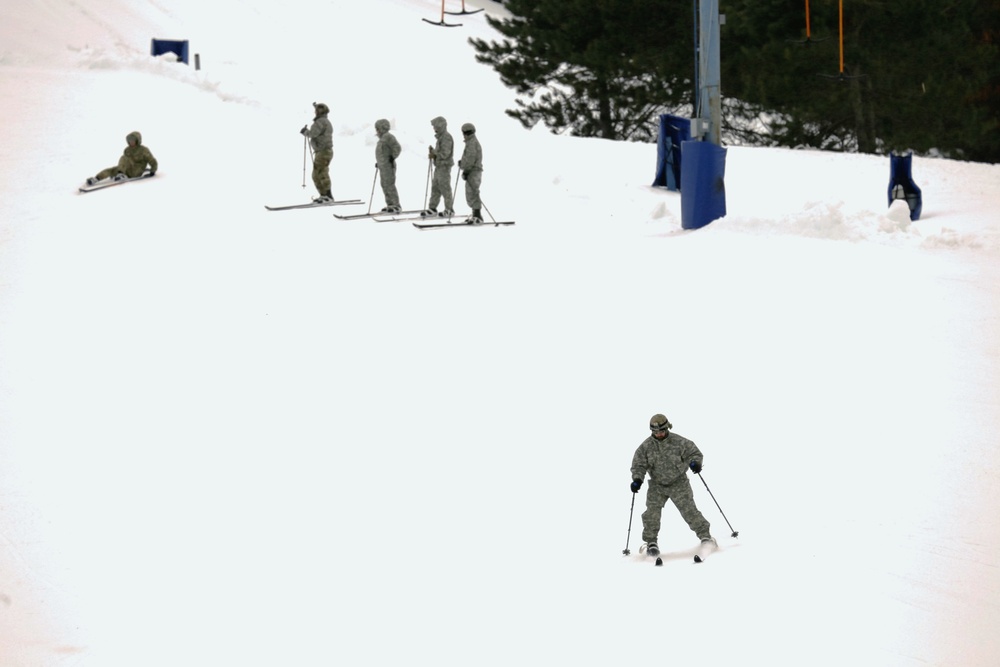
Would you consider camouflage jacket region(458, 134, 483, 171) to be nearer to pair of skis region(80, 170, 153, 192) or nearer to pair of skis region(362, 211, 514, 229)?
pair of skis region(362, 211, 514, 229)

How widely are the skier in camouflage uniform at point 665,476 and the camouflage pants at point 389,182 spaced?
1130cm

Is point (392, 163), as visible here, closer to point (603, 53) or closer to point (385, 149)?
point (385, 149)

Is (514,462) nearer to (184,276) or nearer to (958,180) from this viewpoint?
(184,276)

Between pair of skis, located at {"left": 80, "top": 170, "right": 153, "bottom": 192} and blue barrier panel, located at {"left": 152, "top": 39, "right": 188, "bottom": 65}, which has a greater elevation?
blue barrier panel, located at {"left": 152, "top": 39, "right": 188, "bottom": 65}

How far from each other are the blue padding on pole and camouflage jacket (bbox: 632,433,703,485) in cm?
1006

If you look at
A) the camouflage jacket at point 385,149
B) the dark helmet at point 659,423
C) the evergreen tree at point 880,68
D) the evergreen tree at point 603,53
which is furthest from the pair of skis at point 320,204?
the dark helmet at point 659,423

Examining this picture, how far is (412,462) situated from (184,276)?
6.66 meters

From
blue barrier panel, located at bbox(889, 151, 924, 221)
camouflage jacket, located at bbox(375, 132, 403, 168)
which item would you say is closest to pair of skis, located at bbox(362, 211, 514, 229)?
camouflage jacket, located at bbox(375, 132, 403, 168)

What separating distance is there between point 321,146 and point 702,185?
5885mm

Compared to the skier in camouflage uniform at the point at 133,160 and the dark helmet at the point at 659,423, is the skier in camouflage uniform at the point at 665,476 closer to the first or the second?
the dark helmet at the point at 659,423

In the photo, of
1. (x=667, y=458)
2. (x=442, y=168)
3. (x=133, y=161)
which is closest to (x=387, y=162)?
(x=442, y=168)

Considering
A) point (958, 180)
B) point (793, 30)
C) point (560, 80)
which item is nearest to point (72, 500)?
point (958, 180)

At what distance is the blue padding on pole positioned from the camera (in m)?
19.6

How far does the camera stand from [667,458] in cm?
984
